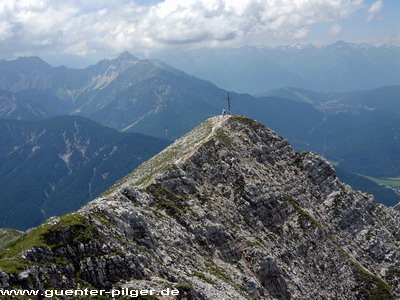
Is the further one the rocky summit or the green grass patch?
the rocky summit

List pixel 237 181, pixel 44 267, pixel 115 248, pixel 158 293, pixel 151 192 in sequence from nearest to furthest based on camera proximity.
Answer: pixel 44 267 < pixel 158 293 < pixel 115 248 < pixel 151 192 < pixel 237 181

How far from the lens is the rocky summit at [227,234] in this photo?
52438 mm

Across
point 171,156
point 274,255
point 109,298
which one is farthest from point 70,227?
point 171,156

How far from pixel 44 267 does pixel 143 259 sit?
54.1 feet

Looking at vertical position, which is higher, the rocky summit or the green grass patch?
the green grass patch

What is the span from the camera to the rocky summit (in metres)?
52.4

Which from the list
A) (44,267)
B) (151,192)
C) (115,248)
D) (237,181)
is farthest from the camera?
(237,181)

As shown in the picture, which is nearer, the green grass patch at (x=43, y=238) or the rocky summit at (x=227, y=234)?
the green grass patch at (x=43, y=238)

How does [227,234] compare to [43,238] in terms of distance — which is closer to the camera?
[43,238]

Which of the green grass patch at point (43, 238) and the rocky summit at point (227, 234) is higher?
the green grass patch at point (43, 238)

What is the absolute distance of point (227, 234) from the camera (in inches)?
3615

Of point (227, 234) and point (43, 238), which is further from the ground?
point (43, 238)

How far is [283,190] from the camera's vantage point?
119812 mm

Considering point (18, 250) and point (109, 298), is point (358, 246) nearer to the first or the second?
point (109, 298)
